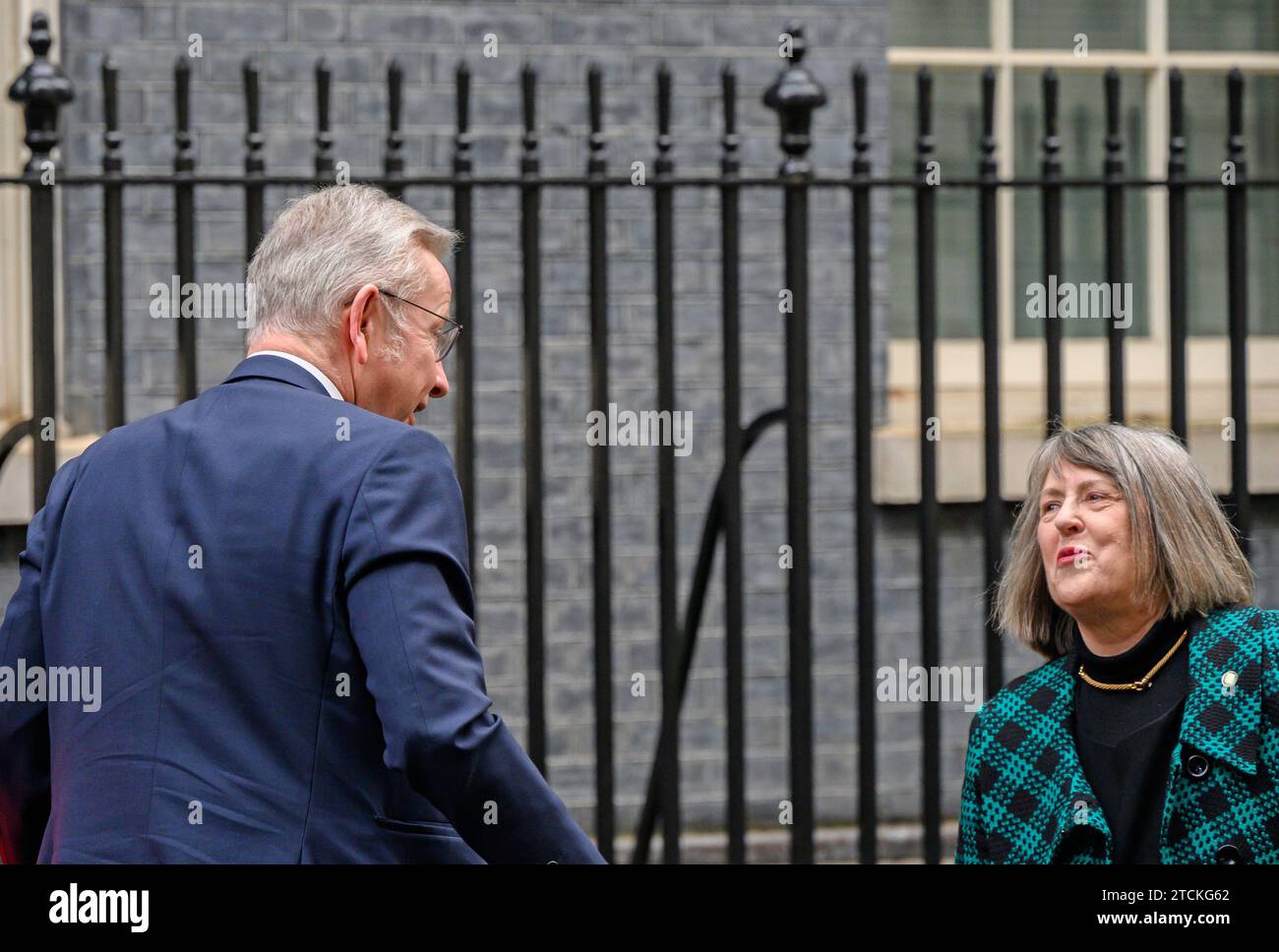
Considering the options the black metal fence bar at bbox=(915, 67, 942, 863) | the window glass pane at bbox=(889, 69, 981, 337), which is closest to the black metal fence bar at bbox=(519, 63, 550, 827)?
the black metal fence bar at bbox=(915, 67, 942, 863)

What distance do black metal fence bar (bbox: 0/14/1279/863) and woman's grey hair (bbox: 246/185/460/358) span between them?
1555mm

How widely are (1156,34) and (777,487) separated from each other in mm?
2263

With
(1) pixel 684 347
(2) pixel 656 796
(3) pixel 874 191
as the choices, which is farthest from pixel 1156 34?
(2) pixel 656 796

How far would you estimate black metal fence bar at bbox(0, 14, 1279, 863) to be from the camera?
13.1 ft

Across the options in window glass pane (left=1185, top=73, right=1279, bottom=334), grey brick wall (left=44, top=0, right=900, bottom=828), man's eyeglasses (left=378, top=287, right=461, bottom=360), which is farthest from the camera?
window glass pane (left=1185, top=73, right=1279, bottom=334)

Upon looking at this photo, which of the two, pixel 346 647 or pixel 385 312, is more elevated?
pixel 385 312

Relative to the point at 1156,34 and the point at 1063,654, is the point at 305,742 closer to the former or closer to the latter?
the point at 1063,654

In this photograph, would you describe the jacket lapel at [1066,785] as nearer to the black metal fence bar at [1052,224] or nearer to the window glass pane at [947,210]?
the black metal fence bar at [1052,224]

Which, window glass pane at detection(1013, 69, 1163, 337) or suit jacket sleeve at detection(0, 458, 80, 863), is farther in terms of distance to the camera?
window glass pane at detection(1013, 69, 1163, 337)

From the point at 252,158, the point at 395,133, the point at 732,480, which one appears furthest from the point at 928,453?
the point at 252,158

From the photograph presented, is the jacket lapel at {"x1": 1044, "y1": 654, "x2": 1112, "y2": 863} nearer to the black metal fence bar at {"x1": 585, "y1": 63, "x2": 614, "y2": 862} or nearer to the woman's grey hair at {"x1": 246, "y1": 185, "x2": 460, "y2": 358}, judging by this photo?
the woman's grey hair at {"x1": 246, "y1": 185, "x2": 460, "y2": 358}

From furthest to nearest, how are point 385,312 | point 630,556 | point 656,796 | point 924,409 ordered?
point 630,556 → point 656,796 → point 924,409 → point 385,312
